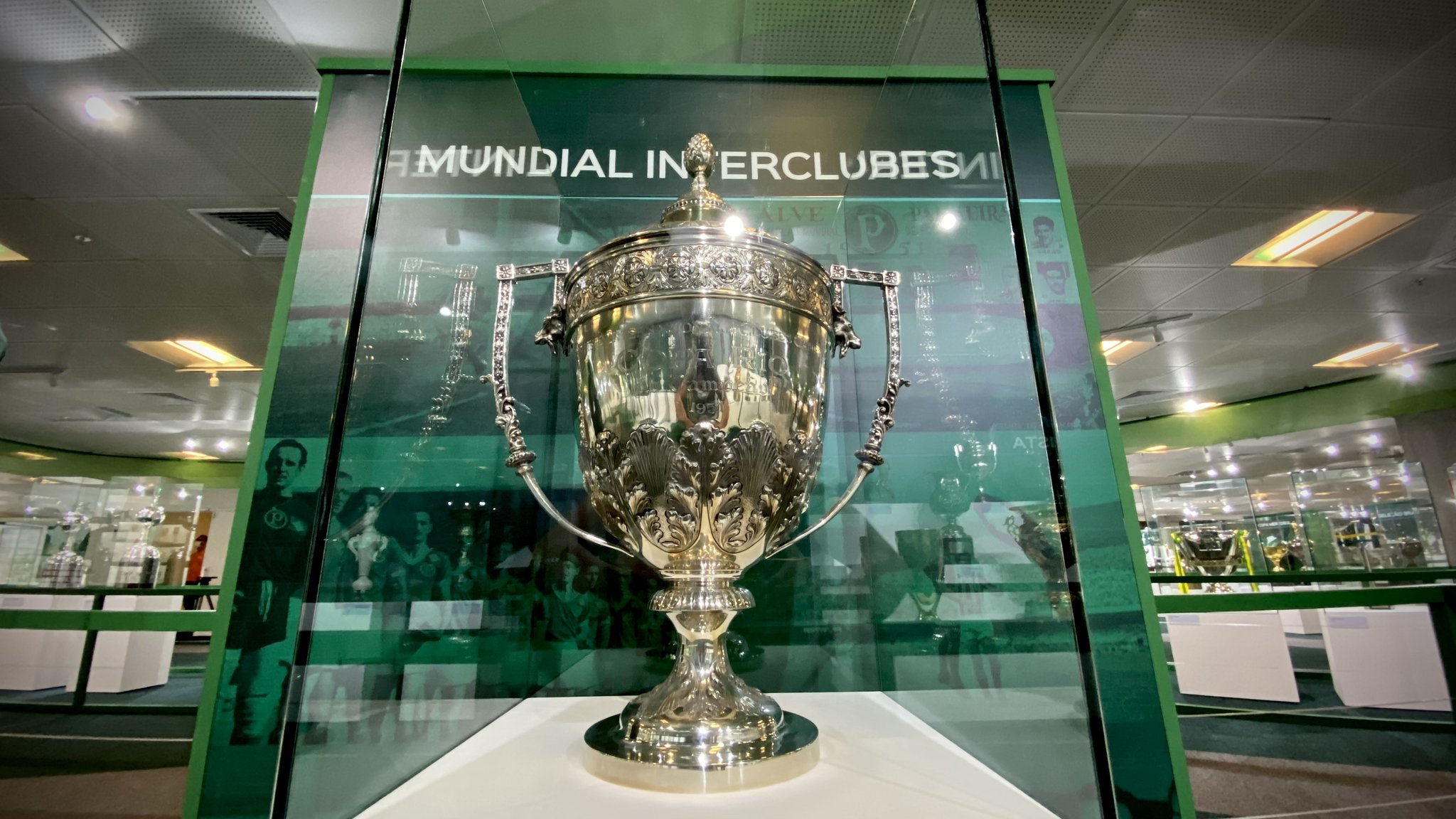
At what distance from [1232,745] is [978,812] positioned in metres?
2.96

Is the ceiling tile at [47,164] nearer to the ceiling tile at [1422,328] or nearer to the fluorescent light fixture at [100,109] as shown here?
the fluorescent light fixture at [100,109]

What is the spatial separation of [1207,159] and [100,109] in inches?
186

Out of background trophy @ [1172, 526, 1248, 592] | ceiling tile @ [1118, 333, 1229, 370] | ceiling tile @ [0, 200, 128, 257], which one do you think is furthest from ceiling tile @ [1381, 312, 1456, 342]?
ceiling tile @ [0, 200, 128, 257]

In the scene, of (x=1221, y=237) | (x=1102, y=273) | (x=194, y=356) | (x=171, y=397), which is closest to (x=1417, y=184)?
(x=1221, y=237)

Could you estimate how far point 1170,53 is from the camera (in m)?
2.14

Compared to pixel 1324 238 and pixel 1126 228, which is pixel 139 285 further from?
pixel 1324 238

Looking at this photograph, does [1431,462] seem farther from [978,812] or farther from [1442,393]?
[978,812]

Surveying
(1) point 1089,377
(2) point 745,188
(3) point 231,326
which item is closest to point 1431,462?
(1) point 1089,377

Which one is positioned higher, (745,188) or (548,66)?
(548,66)

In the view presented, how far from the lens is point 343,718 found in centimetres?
63

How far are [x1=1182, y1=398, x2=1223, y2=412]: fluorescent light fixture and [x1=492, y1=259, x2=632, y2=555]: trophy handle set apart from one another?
8.49 metres

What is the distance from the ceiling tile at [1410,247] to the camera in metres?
3.47

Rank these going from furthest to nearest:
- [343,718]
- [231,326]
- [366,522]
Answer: [231,326], [366,522], [343,718]

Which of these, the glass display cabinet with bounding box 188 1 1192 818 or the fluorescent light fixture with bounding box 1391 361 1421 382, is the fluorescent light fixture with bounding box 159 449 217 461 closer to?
the glass display cabinet with bounding box 188 1 1192 818
